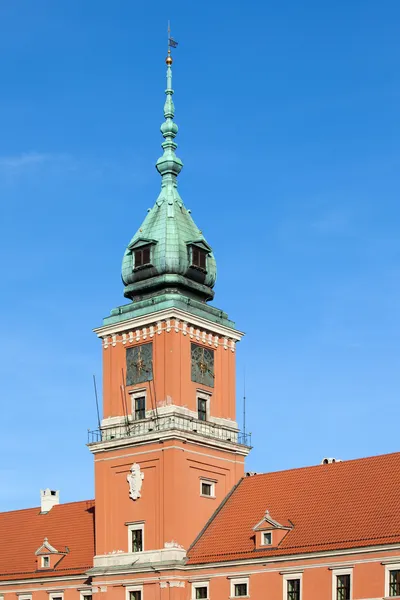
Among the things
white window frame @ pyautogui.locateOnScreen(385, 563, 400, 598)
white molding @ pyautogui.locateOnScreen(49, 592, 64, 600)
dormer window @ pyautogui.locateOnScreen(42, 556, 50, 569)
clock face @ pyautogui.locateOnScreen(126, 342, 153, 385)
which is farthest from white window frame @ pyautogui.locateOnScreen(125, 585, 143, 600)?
white window frame @ pyautogui.locateOnScreen(385, 563, 400, 598)

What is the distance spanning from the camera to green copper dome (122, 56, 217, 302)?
6494 centimetres

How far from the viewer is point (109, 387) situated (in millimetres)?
65312

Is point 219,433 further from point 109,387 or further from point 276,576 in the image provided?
point 276,576

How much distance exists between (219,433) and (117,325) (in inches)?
306

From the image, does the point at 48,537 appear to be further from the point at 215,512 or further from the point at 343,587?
the point at 343,587

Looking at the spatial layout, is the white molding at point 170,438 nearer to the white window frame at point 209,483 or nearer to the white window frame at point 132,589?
the white window frame at point 209,483

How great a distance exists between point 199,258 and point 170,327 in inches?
200

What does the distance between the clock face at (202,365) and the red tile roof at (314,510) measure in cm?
563

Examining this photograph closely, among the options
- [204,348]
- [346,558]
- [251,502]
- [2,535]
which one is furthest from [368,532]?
[2,535]

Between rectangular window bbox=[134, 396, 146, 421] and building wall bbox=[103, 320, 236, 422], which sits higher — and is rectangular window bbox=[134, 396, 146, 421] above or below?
below

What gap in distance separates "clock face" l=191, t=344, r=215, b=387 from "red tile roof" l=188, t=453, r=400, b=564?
18.5 ft

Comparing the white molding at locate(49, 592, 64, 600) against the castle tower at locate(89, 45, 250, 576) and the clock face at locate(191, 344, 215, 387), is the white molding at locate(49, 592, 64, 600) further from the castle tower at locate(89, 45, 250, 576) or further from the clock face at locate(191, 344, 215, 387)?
the clock face at locate(191, 344, 215, 387)

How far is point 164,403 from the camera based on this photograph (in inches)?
2453

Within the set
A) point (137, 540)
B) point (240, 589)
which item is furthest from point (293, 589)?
point (137, 540)
